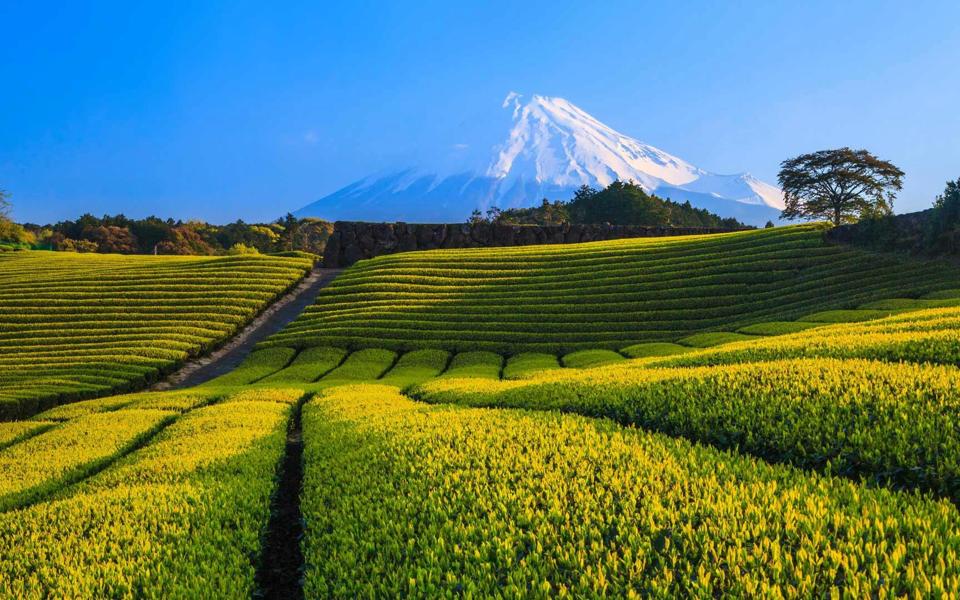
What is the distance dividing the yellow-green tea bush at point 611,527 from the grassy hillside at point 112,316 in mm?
21952

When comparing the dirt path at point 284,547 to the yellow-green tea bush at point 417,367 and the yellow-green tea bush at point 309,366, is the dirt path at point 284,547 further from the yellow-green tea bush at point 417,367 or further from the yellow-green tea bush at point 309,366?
the yellow-green tea bush at point 309,366

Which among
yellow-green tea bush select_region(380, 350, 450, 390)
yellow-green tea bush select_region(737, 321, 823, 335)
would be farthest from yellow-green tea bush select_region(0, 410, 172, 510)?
yellow-green tea bush select_region(737, 321, 823, 335)

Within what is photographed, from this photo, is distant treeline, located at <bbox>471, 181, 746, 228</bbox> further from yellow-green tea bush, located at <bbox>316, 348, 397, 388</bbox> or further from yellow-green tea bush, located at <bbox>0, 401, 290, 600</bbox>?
yellow-green tea bush, located at <bbox>0, 401, 290, 600</bbox>

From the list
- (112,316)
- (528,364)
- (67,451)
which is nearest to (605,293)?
(528,364)

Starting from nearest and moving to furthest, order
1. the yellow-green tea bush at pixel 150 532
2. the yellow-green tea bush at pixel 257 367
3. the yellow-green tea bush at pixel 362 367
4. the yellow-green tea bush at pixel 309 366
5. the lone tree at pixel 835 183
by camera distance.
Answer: the yellow-green tea bush at pixel 150 532 < the yellow-green tea bush at pixel 362 367 < the yellow-green tea bush at pixel 309 366 < the yellow-green tea bush at pixel 257 367 < the lone tree at pixel 835 183

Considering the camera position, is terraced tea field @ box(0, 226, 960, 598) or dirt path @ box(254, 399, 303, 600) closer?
terraced tea field @ box(0, 226, 960, 598)

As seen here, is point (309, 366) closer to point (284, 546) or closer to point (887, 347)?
point (284, 546)

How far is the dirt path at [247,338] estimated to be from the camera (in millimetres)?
29094

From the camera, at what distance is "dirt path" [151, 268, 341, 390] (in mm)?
29094

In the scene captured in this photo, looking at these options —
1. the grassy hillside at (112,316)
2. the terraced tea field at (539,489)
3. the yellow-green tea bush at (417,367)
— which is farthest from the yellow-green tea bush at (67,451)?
the grassy hillside at (112,316)

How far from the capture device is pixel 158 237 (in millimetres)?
92875

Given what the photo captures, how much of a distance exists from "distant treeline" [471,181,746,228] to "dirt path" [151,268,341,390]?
36.8 meters

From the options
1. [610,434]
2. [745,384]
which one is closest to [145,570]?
[610,434]

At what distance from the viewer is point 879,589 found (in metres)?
3.90
